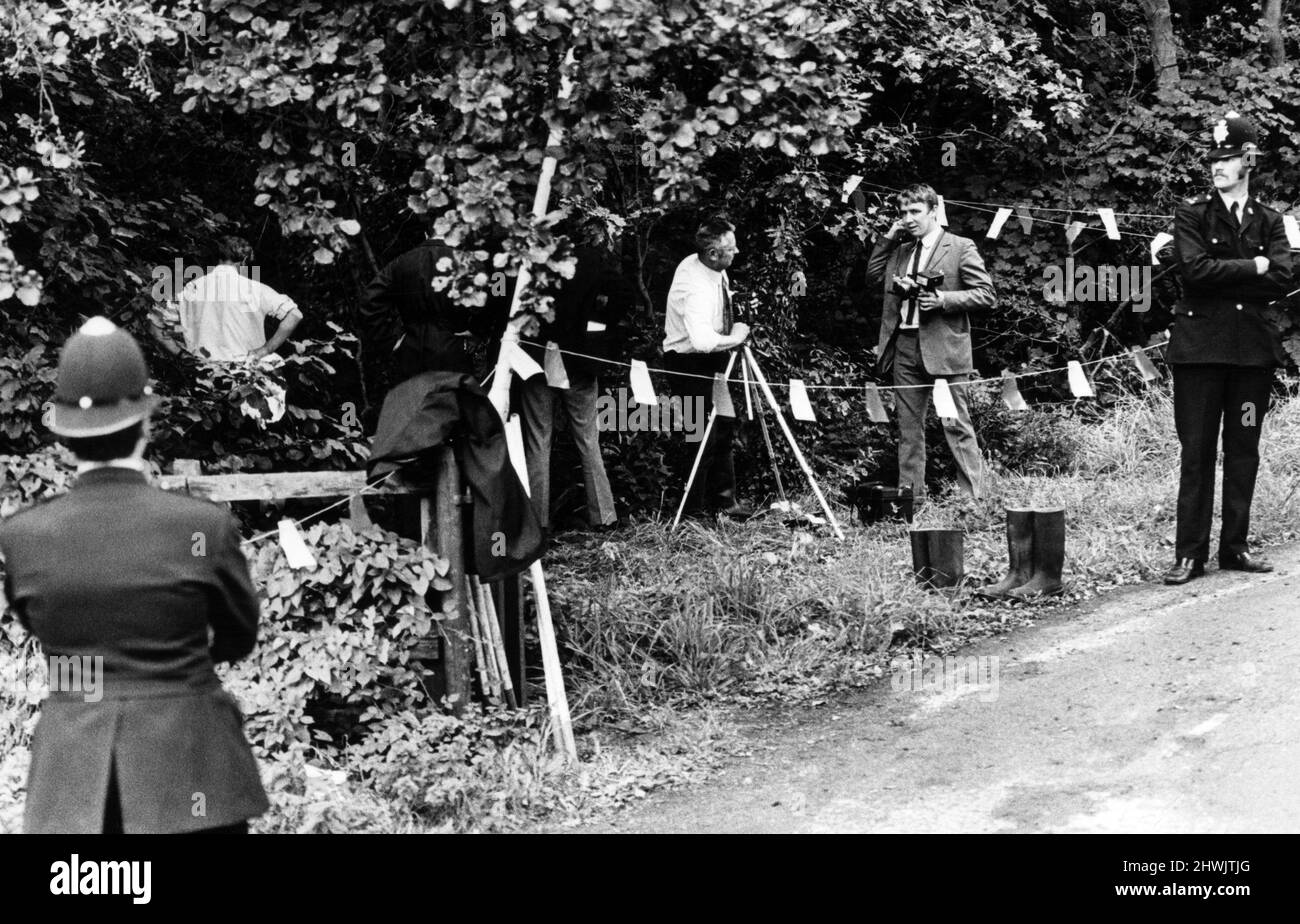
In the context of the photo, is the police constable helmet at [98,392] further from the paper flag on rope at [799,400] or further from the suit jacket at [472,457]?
the paper flag on rope at [799,400]

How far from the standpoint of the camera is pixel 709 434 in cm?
980

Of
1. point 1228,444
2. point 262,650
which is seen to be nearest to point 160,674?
point 262,650

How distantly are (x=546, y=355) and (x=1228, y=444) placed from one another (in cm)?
376

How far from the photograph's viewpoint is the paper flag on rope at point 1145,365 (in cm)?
1099

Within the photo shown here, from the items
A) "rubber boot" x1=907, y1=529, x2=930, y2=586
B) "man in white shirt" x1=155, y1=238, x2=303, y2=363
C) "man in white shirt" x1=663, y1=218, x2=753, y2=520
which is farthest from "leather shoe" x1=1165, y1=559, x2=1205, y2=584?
"man in white shirt" x1=155, y1=238, x2=303, y2=363

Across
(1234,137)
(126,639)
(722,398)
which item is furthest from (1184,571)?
(126,639)

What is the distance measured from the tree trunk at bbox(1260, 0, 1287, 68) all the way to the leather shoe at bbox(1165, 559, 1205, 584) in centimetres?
656

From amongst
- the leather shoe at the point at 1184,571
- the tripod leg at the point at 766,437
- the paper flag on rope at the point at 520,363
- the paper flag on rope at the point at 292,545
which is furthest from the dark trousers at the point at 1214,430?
the paper flag on rope at the point at 292,545

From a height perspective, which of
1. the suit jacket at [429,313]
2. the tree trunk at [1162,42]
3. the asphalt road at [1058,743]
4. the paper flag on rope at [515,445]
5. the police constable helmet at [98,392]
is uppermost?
the tree trunk at [1162,42]

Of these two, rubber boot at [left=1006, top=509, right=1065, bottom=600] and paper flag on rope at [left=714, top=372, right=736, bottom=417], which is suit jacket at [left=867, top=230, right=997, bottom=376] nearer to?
paper flag on rope at [left=714, top=372, right=736, bottom=417]

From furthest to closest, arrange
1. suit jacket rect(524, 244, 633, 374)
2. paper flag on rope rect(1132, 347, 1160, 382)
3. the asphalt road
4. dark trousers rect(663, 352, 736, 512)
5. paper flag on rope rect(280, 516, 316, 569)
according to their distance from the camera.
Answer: paper flag on rope rect(1132, 347, 1160, 382) → dark trousers rect(663, 352, 736, 512) → suit jacket rect(524, 244, 633, 374) → paper flag on rope rect(280, 516, 316, 569) → the asphalt road

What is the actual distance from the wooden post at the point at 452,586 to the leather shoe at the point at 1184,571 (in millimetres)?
4118

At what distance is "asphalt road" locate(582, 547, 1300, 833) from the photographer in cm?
511

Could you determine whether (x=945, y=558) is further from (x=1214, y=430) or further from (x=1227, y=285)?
(x=1227, y=285)
